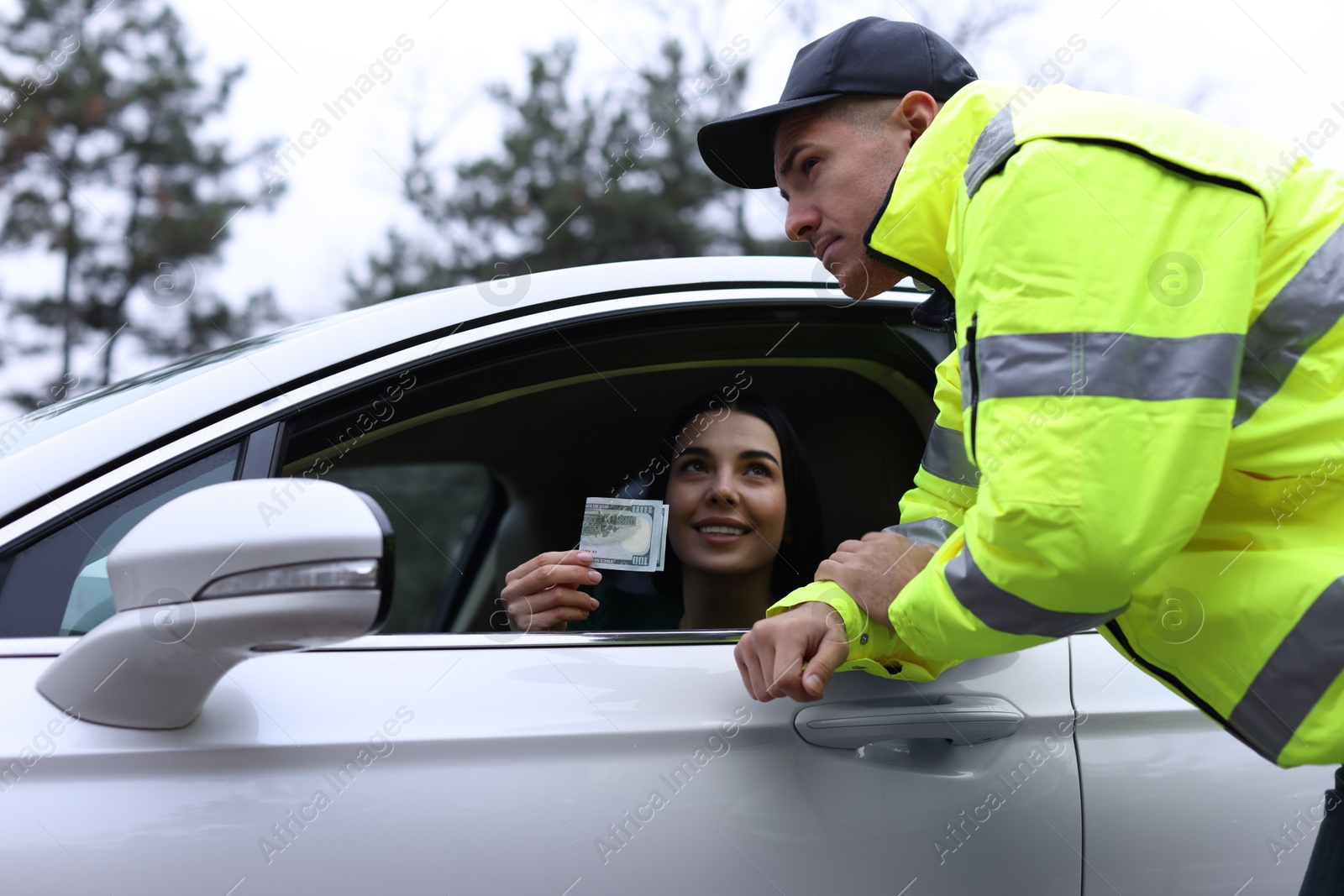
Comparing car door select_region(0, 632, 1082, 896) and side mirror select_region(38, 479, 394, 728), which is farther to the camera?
car door select_region(0, 632, 1082, 896)

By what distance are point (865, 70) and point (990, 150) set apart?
0.67 metres

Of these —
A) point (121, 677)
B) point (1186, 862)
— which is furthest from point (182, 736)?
point (1186, 862)

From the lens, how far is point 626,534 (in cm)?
190

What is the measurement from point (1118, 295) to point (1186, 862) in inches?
38.3

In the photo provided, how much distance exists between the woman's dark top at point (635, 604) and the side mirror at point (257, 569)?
120 centimetres

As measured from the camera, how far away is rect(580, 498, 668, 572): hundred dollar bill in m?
1.89

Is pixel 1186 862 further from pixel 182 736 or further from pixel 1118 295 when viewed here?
pixel 182 736

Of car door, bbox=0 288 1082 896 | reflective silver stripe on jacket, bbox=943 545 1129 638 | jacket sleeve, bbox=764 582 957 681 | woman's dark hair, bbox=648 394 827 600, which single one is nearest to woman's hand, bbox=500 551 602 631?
car door, bbox=0 288 1082 896

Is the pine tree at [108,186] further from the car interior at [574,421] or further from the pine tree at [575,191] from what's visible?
the car interior at [574,421]

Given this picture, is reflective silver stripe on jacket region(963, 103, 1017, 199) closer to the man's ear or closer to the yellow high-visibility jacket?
the yellow high-visibility jacket

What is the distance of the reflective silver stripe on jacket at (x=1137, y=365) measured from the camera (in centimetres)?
110

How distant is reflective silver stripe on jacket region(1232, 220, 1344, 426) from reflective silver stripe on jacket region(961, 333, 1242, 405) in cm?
11

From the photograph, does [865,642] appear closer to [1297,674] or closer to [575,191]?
[1297,674]

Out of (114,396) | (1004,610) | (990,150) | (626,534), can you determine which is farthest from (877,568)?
(114,396)
